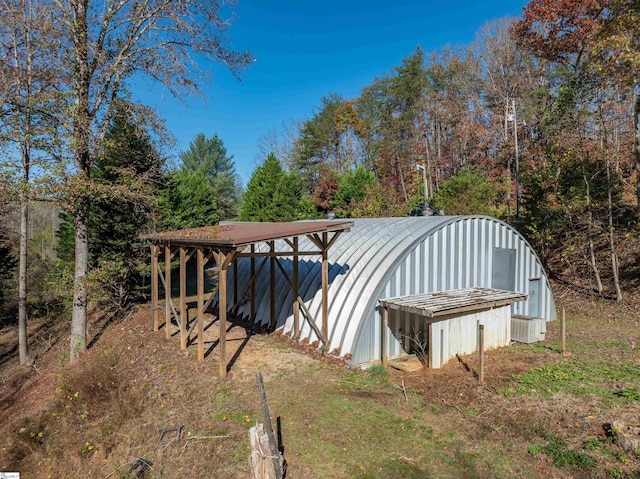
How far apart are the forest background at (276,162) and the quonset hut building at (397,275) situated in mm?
2738

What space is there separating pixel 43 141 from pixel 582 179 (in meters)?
19.0

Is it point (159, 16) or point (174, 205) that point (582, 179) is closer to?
point (159, 16)

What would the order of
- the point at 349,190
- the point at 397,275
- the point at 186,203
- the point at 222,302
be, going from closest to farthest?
the point at 222,302, the point at 397,275, the point at 186,203, the point at 349,190

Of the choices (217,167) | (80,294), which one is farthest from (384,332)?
(217,167)

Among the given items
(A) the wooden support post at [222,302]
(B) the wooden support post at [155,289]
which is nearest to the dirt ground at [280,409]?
(A) the wooden support post at [222,302]

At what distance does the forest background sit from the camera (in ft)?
34.4

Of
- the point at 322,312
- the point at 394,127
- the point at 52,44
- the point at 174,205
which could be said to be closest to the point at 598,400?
the point at 322,312

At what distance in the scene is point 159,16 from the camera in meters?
11.6

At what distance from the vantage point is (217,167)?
45938mm

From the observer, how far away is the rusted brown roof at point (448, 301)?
319 inches

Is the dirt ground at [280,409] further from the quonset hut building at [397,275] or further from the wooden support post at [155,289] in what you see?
the wooden support post at [155,289]

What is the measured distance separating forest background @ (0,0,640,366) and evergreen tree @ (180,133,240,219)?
10.7 metres

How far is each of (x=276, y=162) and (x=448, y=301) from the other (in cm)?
2292

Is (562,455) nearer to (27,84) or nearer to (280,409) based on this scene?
(280,409)
